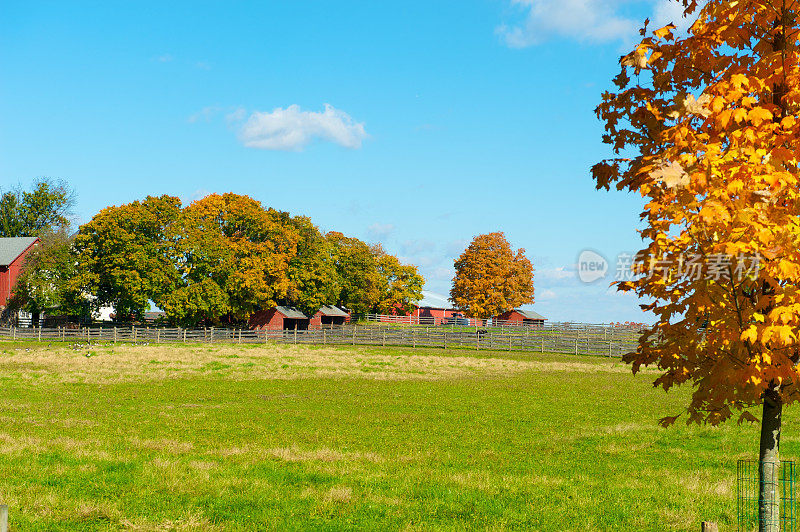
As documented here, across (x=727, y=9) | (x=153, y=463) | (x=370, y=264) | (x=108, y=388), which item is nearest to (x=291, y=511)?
(x=153, y=463)

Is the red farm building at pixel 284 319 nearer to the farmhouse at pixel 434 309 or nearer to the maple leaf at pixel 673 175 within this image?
the farmhouse at pixel 434 309

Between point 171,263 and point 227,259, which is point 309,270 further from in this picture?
point 171,263

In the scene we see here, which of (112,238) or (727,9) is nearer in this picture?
(727,9)

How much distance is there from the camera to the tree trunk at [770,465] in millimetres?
5188

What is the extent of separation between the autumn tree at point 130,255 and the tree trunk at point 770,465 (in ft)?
172

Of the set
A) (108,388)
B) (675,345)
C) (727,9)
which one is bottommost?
(108,388)

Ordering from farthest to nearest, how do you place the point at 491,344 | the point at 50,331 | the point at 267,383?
the point at 50,331 < the point at 491,344 < the point at 267,383

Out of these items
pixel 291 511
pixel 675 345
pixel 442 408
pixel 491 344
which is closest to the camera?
pixel 675 345

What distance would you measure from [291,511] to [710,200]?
21.7 ft

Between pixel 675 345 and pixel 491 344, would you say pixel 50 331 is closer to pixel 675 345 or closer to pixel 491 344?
pixel 491 344

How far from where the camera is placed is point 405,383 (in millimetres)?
25453

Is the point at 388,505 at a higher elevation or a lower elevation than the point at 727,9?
lower

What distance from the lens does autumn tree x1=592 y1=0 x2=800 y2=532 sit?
4.30m

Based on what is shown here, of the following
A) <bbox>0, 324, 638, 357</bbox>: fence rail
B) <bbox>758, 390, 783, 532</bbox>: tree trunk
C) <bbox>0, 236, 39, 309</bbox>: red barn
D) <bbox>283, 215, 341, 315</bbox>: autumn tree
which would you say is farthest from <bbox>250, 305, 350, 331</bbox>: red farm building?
<bbox>758, 390, 783, 532</bbox>: tree trunk
